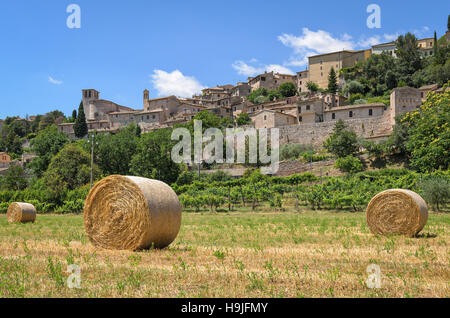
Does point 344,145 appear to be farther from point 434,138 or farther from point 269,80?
point 269,80

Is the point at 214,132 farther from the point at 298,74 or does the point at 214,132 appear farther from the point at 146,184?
the point at 146,184

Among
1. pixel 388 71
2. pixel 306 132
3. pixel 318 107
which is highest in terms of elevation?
pixel 388 71

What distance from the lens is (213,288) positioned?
565 cm

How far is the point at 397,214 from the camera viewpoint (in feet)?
42.2

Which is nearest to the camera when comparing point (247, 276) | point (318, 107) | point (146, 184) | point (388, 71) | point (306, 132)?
point (247, 276)

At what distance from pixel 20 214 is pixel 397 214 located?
17045 mm

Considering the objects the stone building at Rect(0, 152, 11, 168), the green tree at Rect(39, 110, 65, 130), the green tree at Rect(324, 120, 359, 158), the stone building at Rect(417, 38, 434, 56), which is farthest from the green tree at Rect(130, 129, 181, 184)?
the green tree at Rect(39, 110, 65, 130)

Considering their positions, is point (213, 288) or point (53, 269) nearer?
point (213, 288)

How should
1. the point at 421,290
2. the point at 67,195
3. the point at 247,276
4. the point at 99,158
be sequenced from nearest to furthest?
the point at 421,290
the point at 247,276
the point at 67,195
the point at 99,158

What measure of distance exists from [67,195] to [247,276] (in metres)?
33.2

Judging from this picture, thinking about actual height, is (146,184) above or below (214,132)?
below

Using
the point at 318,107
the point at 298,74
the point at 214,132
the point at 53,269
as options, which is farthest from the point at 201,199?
the point at 298,74

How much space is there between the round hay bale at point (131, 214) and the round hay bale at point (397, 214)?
6.72 m

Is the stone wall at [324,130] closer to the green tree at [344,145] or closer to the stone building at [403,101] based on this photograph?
the stone building at [403,101]
